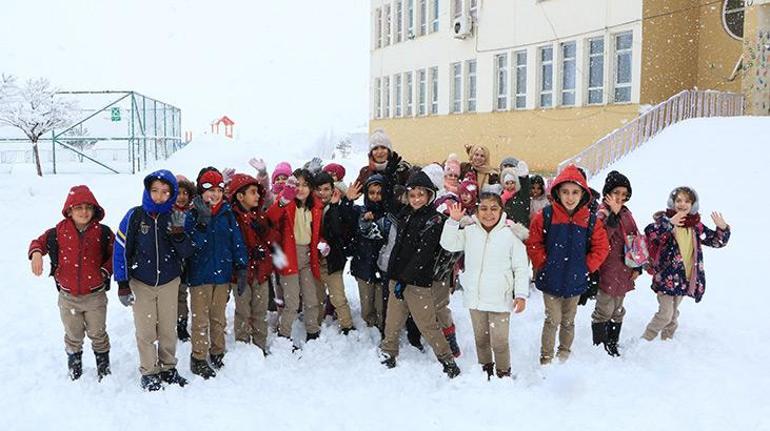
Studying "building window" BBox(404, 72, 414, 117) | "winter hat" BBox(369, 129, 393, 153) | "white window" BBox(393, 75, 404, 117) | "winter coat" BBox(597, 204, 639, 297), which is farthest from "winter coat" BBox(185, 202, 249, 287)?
"white window" BBox(393, 75, 404, 117)

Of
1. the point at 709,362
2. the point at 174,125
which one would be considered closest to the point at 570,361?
the point at 709,362

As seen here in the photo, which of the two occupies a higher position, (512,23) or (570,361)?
(512,23)

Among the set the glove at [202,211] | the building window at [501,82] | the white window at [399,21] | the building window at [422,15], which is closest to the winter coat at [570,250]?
the glove at [202,211]

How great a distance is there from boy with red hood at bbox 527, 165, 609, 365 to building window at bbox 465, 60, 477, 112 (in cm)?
1751

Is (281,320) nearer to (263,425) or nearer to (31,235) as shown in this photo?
(263,425)

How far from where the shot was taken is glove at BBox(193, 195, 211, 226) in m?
5.12

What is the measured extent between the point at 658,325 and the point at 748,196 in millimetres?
6291

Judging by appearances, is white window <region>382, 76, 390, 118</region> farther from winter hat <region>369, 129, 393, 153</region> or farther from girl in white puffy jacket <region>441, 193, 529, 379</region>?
girl in white puffy jacket <region>441, 193, 529, 379</region>

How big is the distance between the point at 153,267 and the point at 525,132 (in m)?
15.9

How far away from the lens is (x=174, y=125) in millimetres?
25078

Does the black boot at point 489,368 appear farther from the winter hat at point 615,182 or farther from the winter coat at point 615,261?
the winter hat at point 615,182

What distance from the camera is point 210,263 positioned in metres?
5.17

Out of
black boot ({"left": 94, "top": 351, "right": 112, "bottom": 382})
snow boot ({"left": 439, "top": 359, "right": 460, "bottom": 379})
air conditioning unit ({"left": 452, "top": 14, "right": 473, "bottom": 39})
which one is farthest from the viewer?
air conditioning unit ({"left": 452, "top": 14, "right": 473, "bottom": 39})

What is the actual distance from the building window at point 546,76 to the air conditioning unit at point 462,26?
11.5 ft
